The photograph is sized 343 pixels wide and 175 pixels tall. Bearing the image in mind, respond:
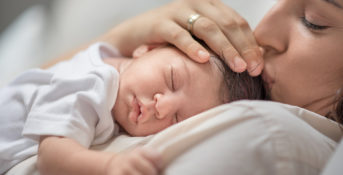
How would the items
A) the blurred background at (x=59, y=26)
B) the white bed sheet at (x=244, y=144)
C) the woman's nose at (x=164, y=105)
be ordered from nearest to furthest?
1. the white bed sheet at (x=244, y=144)
2. the woman's nose at (x=164, y=105)
3. the blurred background at (x=59, y=26)

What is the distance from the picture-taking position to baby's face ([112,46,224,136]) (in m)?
1.05

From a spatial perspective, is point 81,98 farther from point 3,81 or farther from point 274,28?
point 3,81

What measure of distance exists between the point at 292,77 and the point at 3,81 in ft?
4.06

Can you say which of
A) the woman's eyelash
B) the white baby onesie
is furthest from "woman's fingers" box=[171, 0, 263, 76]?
the white baby onesie

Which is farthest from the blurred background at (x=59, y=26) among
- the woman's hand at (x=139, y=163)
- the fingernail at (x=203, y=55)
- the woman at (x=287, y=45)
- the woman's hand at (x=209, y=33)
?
the woman's hand at (x=139, y=163)

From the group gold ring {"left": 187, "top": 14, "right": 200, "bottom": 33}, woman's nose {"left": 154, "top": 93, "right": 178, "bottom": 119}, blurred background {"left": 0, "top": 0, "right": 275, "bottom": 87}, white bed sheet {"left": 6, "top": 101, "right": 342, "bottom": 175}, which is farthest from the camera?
blurred background {"left": 0, "top": 0, "right": 275, "bottom": 87}

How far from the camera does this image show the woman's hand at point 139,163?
669mm

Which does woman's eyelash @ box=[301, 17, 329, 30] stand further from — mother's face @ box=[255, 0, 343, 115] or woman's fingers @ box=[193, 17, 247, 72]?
woman's fingers @ box=[193, 17, 247, 72]

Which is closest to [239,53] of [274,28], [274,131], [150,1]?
[274,28]

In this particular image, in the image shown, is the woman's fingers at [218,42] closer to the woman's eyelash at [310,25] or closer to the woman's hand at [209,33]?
the woman's hand at [209,33]

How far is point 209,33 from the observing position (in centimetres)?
111

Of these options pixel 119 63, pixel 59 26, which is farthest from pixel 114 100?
pixel 59 26

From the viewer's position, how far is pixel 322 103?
1.01 metres

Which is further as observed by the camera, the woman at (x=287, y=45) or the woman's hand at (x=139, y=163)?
the woman at (x=287, y=45)
